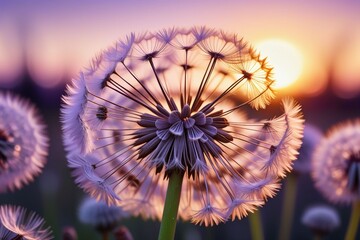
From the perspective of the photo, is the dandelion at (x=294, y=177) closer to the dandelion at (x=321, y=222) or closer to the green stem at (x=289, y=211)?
the green stem at (x=289, y=211)

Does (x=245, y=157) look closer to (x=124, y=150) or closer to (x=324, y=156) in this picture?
(x=124, y=150)

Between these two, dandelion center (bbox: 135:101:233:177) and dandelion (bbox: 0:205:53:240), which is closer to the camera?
dandelion (bbox: 0:205:53:240)

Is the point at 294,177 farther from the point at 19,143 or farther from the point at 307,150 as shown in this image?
the point at 19,143

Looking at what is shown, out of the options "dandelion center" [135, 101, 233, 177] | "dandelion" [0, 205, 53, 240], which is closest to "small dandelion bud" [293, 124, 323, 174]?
"dandelion center" [135, 101, 233, 177]

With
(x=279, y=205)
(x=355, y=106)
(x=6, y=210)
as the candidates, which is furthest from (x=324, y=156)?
(x=355, y=106)

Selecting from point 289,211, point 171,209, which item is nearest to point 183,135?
point 171,209

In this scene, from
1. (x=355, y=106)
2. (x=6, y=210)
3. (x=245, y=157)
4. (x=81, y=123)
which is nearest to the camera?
(x=6, y=210)

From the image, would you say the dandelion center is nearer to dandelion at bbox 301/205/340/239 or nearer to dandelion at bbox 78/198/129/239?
dandelion at bbox 78/198/129/239
